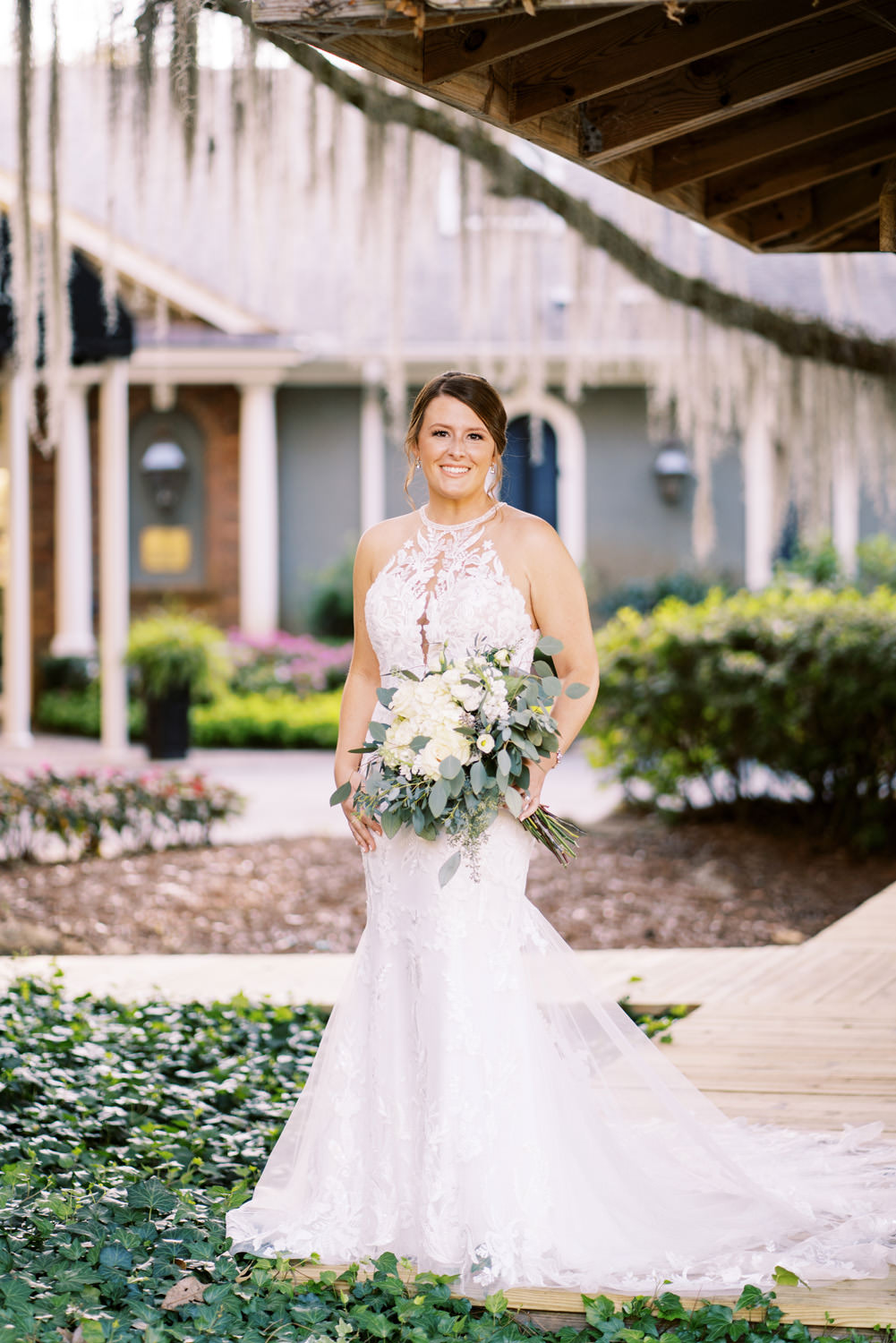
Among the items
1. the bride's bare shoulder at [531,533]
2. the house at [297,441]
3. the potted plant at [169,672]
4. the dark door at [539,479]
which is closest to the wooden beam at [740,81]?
the bride's bare shoulder at [531,533]

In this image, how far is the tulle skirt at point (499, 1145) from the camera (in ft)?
9.34

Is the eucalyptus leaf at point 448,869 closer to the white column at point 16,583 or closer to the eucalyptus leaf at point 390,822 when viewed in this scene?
the eucalyptus leaf at point 390,822

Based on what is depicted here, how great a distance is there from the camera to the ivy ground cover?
2.66m

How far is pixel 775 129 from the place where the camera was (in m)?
3.54

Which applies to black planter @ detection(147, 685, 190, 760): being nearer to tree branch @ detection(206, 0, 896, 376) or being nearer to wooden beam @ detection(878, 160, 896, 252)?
tree branch @ detection(206, 0, 896, 376)

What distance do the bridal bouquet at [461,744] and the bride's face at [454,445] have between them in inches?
14.6

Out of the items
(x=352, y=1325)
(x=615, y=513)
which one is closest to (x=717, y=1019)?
(x=352, y=1325)

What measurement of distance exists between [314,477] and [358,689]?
14318 mm

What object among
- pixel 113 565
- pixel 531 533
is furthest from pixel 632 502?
pixel 531 533

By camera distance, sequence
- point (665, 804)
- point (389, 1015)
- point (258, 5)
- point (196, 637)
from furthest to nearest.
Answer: point (196, 637) → point (665, 804) → point (389, 1015) → point (258, 5)

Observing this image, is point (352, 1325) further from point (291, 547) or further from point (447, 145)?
point (291, 547)

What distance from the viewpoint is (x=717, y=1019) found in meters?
4.71

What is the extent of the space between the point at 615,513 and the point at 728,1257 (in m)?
14.7

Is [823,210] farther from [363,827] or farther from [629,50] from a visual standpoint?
[363,827]
